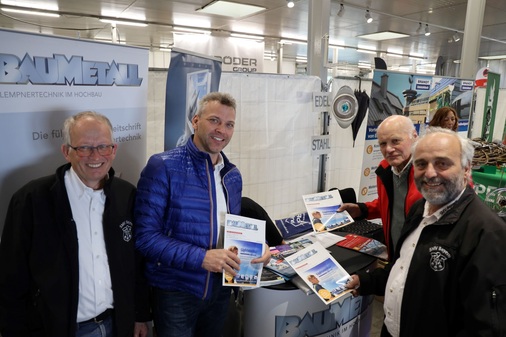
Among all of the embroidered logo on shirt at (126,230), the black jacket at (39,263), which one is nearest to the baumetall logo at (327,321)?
the embroidered logo on shirt at (126,230)

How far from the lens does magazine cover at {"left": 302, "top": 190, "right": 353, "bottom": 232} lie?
223 cm

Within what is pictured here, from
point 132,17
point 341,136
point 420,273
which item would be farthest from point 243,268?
point 132,17

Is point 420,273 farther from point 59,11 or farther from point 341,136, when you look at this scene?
point 59,11

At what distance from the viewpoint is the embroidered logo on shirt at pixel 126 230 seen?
1.41 m


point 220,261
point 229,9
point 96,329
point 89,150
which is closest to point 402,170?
point 220,261

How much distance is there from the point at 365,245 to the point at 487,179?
256cm

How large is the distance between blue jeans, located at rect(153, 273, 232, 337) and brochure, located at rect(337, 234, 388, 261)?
837mm

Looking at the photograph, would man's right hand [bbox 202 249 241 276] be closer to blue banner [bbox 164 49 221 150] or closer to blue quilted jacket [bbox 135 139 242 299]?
blue quilted jacket [bbox 135 139 242 299]

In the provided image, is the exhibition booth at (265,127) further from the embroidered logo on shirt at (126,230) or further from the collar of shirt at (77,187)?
the embroidered logo on shirt at (126,230)

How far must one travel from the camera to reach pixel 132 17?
7.09 meters

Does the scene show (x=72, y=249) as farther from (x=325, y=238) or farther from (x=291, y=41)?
(x=291, y=41)

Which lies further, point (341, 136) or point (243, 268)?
point (341, 136)

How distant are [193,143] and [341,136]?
2.19 meters

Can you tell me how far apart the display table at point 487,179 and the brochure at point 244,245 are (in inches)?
126
